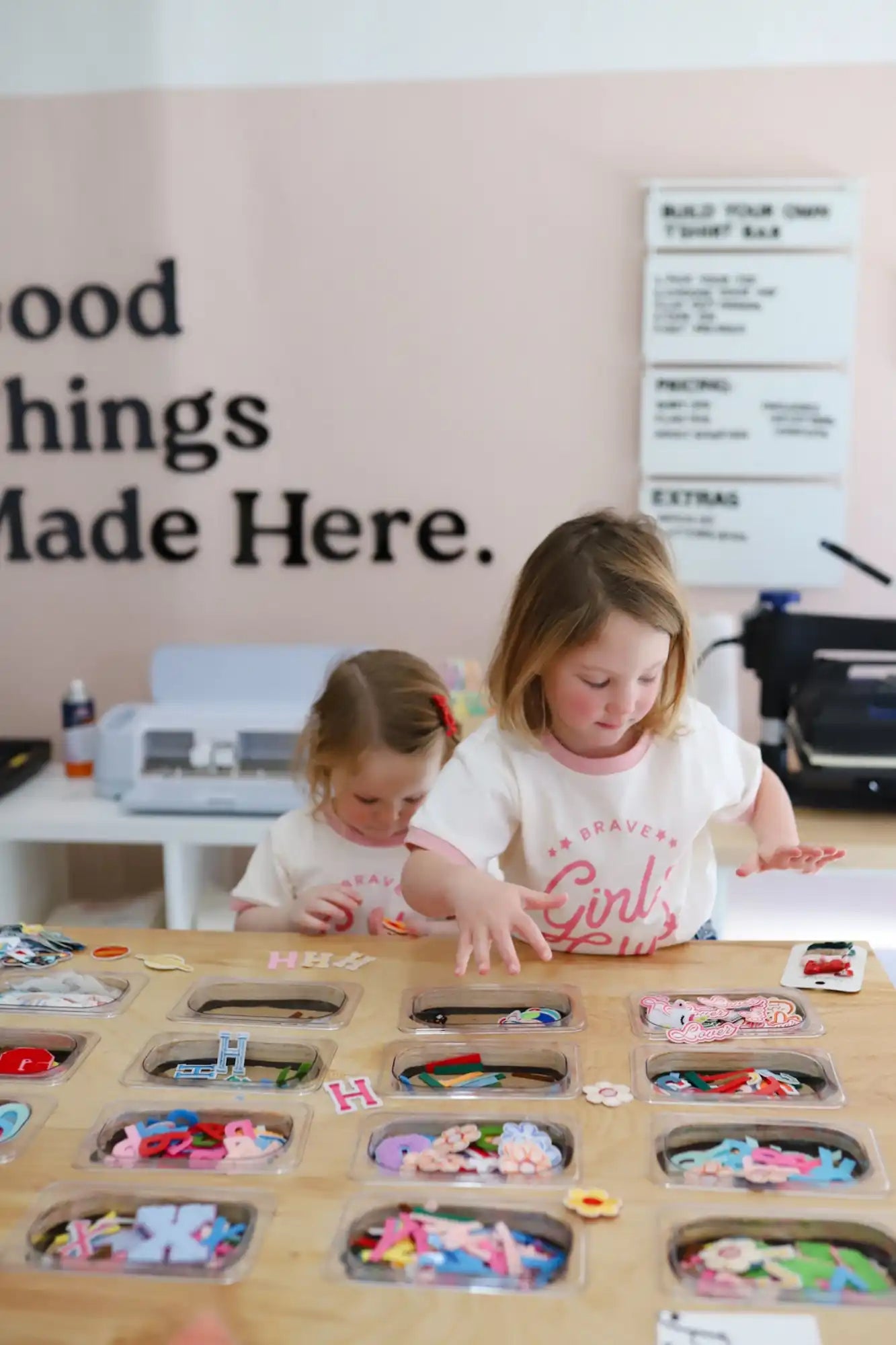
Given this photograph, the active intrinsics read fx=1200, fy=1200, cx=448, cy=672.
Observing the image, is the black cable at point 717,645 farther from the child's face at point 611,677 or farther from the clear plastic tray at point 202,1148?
the clear plastic tray at point 202,1148

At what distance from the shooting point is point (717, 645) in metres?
2.25

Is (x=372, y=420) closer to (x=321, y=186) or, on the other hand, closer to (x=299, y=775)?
(x=321, y=186)

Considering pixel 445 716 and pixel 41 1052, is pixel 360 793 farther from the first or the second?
pixel 41 1052

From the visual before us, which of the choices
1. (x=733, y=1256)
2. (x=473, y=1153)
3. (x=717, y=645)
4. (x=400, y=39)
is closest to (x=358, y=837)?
(x=473, y=1153)

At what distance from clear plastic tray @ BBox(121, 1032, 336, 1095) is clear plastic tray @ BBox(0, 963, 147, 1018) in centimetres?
7

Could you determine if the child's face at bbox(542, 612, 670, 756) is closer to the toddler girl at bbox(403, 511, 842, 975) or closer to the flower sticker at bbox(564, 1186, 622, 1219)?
the toddler girl at bbox(403, 511, 842, 975)

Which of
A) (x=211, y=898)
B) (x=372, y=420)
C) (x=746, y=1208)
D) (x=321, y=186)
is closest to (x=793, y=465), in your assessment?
(x=372, y=420)

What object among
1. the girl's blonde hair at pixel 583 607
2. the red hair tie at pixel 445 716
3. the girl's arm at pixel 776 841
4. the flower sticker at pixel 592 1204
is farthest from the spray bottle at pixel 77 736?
the flower sticker at pixel 592 1204

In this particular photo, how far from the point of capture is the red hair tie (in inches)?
58.3

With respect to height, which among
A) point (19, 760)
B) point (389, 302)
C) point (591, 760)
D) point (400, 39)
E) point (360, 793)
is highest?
point (400, 39)

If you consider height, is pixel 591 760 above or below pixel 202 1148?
above

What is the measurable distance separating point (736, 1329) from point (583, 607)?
620mm

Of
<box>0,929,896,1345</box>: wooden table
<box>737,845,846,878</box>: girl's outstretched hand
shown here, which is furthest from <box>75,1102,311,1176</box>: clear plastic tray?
<box>737,845,846,878</box>: girl's outstretched hand

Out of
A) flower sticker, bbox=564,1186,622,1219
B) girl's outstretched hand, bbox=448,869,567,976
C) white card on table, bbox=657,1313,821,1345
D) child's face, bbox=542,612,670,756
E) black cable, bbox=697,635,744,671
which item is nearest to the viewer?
white card on table, bbox=657,1313,821,1345
